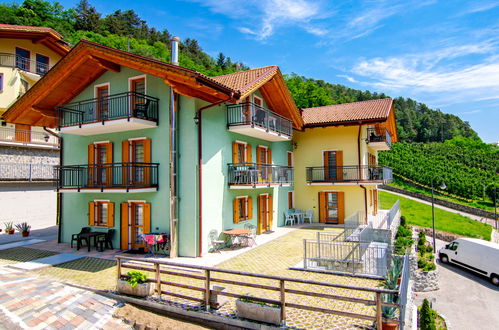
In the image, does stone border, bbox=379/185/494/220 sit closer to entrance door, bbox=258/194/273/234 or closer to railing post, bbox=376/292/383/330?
entrance door, bbox=258/194/273/234

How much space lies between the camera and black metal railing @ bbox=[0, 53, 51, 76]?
2435 cm

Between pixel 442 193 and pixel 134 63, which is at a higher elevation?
pixel 134 63

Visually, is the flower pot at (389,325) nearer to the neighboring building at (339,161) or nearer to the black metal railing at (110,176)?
the black metal railing at (110,176)

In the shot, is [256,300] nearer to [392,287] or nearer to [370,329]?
[370,329]

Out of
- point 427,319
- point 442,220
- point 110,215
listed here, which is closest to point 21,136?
point 110,215

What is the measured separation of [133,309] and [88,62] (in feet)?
36.0

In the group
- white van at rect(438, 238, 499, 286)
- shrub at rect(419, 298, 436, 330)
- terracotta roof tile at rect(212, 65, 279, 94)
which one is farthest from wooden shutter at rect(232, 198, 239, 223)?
white van at rect(438, 238, 499, 286)

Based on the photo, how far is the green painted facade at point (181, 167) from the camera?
12.3m

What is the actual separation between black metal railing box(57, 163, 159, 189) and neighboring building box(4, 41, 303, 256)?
2.0 inches

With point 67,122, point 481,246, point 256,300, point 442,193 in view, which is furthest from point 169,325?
point 442,193

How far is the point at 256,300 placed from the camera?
639cm

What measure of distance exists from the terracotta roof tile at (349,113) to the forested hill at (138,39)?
13.0m

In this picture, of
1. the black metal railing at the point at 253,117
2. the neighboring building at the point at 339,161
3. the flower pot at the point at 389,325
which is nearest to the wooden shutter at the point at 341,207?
the neighboring building at the point at 339,161

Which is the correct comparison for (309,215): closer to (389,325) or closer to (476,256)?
(476,256)
